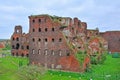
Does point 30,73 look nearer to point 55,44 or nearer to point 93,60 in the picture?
point 55,44

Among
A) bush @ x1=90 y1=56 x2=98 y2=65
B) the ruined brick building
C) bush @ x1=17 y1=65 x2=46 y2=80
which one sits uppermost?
the ruined brick building

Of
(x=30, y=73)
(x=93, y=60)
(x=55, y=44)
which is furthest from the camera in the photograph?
(x=93, y=60)

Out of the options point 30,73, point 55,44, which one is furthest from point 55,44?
point 30,73

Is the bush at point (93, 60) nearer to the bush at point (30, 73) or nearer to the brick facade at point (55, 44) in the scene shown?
the brick facade at point (55, 44)

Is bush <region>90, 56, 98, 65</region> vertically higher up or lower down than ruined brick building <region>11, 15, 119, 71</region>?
lower down

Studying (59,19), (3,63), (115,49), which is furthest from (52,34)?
(115,49)

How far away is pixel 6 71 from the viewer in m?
63.8

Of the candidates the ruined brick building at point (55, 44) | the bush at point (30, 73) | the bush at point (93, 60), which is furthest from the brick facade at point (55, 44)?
the bush at point (30, 73)

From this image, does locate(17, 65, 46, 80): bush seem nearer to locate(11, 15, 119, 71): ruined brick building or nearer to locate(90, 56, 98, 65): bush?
locate(11, 15, 119, 71): ruined brick building

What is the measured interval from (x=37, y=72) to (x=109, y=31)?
78875mm

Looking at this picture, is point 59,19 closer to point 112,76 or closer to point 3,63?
point 3,63

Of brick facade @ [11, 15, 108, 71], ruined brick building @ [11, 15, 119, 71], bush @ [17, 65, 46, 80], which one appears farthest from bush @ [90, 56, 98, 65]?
bush @ [17, 65, 46, 80]

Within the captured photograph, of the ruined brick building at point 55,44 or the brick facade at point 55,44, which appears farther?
the brick facade at point 55,44

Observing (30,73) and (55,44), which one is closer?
(30,73)
